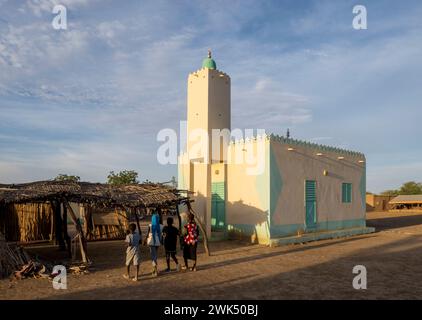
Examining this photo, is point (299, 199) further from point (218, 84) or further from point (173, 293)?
point (173, 293)

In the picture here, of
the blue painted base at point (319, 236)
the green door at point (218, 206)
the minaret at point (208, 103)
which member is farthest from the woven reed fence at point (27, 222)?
the blue painted base at point (319, 236)

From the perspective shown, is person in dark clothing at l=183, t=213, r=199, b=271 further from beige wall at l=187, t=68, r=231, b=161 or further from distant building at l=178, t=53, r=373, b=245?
beige wall at l=187, t=68, r=231, b=161

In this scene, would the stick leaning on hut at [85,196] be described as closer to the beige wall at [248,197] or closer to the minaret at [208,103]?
the beige wall at [248,197]

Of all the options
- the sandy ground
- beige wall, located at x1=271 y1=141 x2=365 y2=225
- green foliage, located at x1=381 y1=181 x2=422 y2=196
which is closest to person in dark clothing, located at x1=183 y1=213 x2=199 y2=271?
the sandy ground

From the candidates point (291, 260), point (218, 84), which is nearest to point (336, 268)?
point (291, 260)

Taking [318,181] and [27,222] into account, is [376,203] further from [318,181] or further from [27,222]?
[27,222]

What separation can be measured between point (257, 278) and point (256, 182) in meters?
7.37

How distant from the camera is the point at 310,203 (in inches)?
734

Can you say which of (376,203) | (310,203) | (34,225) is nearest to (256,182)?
(310,203)

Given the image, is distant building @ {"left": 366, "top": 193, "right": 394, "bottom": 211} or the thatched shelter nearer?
the thatched shelter

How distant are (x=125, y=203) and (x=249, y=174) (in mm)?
6911

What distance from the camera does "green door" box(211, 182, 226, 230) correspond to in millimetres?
18531
